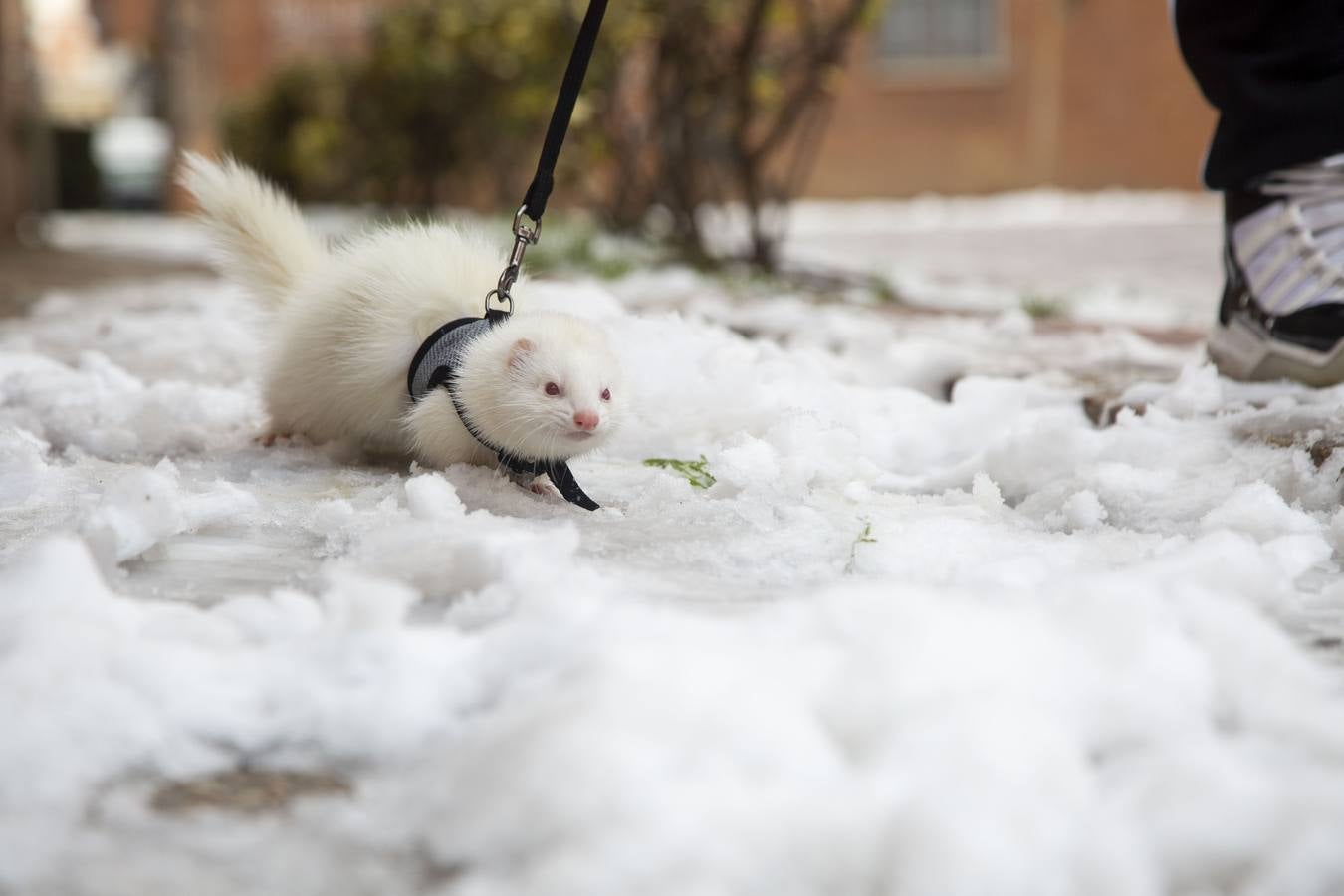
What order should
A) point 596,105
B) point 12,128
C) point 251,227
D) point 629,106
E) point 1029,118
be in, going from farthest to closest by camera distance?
point 1029,118 → point 629,106 → point 12,128 → point 596,105 → point 251,227

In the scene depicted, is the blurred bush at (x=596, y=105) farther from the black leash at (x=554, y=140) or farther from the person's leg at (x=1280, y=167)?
the black leash at (x=554, y=140)

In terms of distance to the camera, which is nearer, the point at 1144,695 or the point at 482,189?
the point at 1144,695

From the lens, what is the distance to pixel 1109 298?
4734mm

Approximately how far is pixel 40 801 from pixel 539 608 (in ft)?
1.39

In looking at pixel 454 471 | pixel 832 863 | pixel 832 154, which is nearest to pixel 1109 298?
pixel 454 471

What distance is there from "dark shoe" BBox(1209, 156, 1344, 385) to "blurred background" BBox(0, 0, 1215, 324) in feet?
9.44

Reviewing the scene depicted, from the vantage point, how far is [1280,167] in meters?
2.31

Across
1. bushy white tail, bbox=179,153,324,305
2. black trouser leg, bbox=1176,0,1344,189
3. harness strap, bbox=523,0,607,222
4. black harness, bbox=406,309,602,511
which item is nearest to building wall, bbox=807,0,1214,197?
black trouser leg, bbox=1176,0,1344,189

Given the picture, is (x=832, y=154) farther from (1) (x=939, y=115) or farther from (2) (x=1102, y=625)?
(2) (x=1102, y=625)

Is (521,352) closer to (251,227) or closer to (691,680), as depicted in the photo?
(251,227)

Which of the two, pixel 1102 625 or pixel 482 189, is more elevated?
pixel 1102 625

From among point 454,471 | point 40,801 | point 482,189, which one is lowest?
point 482,189

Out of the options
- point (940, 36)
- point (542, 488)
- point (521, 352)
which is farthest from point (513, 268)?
point (940, 36)

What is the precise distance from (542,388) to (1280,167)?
1.45 meters
